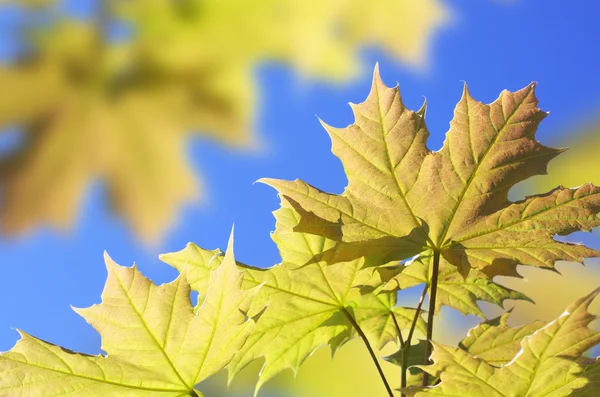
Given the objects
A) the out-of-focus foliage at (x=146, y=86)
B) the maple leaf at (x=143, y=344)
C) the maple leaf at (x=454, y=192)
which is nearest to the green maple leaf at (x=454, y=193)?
the maple leaf at (x=454, y=192)

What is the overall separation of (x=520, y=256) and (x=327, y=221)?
6.1 inches

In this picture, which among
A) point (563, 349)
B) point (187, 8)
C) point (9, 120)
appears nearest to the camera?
point (563, 349)

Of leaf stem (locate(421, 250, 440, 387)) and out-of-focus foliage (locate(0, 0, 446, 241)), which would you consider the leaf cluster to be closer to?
leaf stem (locate(421, 250, 440, 387))

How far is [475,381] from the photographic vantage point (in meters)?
0.39

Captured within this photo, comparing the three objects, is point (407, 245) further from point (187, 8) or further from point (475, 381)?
point (187, 8)

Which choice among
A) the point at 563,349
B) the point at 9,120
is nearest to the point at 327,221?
the point at 563,349

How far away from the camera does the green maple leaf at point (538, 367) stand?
37cm

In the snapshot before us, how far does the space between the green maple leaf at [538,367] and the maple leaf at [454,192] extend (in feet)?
0.35

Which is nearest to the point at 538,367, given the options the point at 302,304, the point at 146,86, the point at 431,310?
the point at 431,310

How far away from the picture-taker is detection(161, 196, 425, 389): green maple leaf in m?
0.53

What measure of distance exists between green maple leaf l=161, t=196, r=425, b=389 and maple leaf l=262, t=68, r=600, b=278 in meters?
0.04

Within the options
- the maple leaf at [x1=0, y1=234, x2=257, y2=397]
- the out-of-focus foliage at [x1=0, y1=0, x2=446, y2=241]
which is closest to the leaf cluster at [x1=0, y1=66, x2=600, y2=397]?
the maple leaf at [x1=0, y1=234, x2=257, y2=397]

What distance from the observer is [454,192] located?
0.51 meters

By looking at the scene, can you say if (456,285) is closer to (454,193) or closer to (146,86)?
(454,193)
